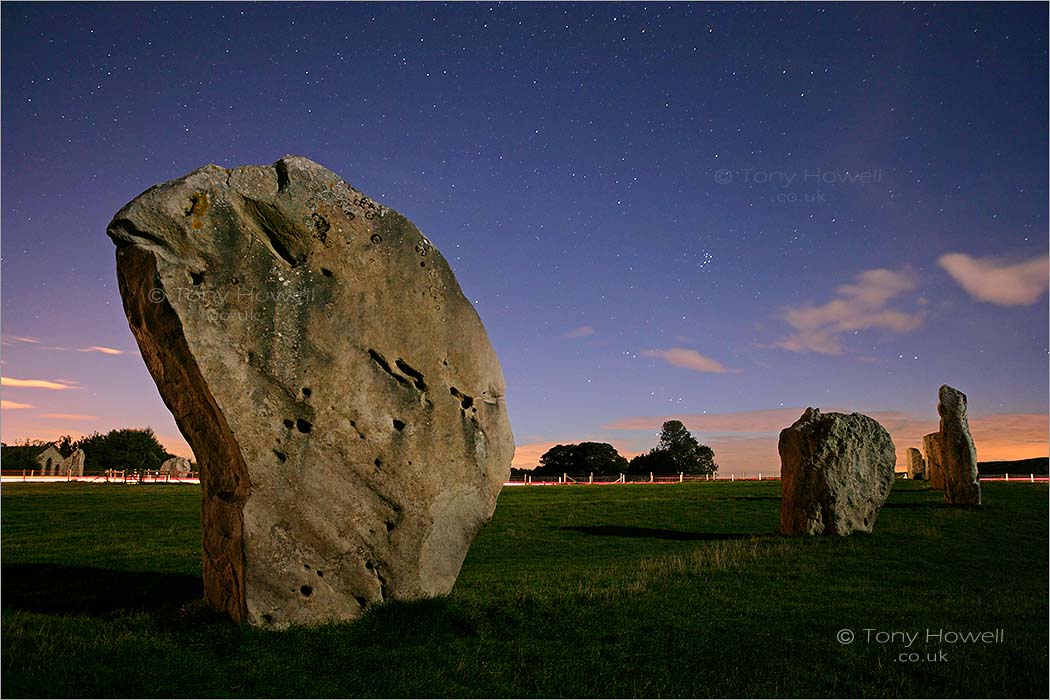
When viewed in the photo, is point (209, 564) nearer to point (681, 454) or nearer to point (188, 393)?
point (188, 393)

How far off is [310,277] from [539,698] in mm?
5343

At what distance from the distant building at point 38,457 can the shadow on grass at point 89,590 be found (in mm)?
65648

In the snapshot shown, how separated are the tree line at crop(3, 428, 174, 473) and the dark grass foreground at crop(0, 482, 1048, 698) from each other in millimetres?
67837

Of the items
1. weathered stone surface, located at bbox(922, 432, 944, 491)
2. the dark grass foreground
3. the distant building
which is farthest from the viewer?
the distant building

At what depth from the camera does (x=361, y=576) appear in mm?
9367

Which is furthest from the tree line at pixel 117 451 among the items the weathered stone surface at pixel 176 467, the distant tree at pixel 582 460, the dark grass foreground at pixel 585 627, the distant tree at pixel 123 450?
the dark grass foreground at pixel 585 627

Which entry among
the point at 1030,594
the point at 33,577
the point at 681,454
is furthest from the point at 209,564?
the point at 681,454

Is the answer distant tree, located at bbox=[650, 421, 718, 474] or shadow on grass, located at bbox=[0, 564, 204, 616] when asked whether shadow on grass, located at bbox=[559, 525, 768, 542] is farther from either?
distant tree, located at bbox=[650, 421, 718, 474]

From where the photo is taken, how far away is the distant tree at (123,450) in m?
79.8

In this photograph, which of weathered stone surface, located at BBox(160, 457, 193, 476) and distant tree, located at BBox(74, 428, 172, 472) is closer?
weathered stone surface, located at BBox(160, 457, 193, 476)

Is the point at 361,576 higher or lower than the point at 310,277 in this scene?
lower

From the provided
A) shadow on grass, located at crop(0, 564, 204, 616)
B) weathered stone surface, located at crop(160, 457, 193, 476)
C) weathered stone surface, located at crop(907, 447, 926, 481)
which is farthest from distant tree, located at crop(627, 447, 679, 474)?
shadow on grass, located at crop(0, 564, 204, 616)

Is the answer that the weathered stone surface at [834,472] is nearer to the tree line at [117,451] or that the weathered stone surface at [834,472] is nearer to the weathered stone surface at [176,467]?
the weathered stone surface at [176,467]

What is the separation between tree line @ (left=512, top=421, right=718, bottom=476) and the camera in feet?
258
